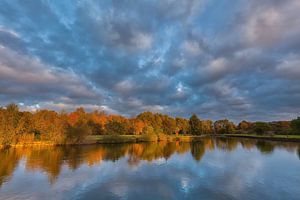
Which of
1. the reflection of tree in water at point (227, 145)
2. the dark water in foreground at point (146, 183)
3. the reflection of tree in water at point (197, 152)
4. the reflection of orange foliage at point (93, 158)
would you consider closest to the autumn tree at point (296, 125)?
the reflection of tree in water at point (227, 145)

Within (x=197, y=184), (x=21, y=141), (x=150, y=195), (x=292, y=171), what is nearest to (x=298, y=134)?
(x=292, y=171)

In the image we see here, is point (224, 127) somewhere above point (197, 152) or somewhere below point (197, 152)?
above

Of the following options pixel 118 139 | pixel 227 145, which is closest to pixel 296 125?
pixel 227 145

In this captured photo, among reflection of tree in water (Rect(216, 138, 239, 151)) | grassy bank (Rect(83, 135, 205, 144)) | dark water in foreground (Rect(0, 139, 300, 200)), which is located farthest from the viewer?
grassy bank (Rect(83, 135, 205, 144))

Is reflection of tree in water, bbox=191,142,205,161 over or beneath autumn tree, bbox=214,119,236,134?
beneath

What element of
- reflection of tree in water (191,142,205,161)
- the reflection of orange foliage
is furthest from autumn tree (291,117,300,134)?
the reflection of orange foliage

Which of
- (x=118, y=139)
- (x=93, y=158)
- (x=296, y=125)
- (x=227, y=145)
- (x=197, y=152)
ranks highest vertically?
(x=296, y=125)

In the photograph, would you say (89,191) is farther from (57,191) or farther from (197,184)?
(197,184)

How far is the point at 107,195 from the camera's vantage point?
48.3 feet

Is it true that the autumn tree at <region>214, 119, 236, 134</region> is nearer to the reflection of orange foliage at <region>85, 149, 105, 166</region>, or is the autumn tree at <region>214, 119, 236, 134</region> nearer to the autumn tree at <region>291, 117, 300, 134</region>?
the autumn tree at <region>291, 117, 300, 134</region>

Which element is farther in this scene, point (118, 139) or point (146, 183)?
point (118, 139)

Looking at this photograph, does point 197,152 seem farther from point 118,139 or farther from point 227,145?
point 118,139

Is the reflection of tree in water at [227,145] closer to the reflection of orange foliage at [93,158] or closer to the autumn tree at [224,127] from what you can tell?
the reflection of orange foliage at [93,158]

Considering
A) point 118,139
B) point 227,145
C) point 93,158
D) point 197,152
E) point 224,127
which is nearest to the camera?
point 93,158
